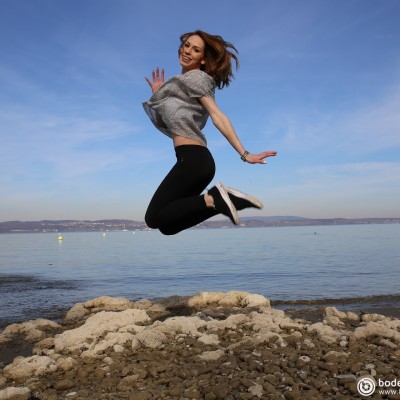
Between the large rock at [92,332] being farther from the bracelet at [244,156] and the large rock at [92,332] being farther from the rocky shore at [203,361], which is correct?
the bracelet at [244,156]

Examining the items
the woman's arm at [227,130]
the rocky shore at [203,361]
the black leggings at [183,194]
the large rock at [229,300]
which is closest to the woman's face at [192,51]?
the woman's arm at [227,130]

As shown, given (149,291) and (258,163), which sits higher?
(258,163)

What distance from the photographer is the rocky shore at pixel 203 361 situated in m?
4.72

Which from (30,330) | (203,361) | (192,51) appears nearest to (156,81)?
(192,51)

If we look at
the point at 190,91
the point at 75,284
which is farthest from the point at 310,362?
the point at 75,284

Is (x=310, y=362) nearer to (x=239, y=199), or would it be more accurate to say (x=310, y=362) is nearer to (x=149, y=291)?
(x=239, y=199)

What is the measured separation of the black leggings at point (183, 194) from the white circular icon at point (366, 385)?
2289mm

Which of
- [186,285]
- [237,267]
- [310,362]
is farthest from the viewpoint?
[237,267]

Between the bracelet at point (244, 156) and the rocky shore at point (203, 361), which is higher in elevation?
the bracelet at point (244, 156)

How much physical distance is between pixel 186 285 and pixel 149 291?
7.78 ft

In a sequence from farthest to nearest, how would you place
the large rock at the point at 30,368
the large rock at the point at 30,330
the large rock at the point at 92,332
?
the large rock at the point at 30,330 → the large rock at the point at 92,332 → the large rock at the point at 30,368

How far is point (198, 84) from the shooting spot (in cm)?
443

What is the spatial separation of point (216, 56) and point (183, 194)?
150cm

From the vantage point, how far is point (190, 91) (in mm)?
4484
